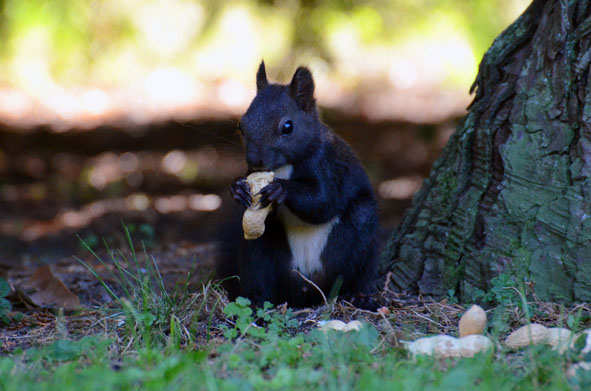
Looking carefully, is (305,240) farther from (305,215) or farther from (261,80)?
(261,80)

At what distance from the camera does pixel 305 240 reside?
9.38ft

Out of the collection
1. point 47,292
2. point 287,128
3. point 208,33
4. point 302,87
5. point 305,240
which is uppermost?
point 208,33

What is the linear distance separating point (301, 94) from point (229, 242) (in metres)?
0.70

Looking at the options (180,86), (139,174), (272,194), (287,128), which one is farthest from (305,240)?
(180,86)

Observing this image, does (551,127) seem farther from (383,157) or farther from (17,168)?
(17,168)

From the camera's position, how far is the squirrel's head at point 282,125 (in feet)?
8.79

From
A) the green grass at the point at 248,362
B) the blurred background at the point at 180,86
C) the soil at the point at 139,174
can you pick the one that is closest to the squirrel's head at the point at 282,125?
the green grass at the point at 248,362

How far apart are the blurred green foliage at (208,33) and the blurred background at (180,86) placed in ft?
0.04

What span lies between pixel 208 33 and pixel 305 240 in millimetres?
3509

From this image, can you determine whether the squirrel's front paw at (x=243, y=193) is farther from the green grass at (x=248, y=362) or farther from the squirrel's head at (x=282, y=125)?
the green grass at (x=248, y=362)

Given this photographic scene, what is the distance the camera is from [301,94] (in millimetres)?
2908

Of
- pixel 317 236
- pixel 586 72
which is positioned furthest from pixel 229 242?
pixel 586 72

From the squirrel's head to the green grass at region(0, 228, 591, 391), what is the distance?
58 cm

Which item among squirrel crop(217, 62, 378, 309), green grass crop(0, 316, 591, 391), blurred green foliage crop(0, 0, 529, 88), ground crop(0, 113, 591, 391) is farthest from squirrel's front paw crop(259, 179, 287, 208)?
blurred green foliage crop(0, 0, 529, 88)
